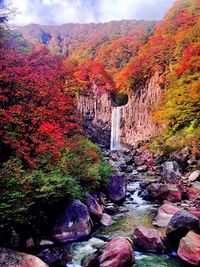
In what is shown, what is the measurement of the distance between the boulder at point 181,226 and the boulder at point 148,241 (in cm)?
39

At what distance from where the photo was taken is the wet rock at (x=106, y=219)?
10720 mm

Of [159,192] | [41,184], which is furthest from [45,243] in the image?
[159,192]

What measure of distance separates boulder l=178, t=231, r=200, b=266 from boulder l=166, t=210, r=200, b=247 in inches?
11.8

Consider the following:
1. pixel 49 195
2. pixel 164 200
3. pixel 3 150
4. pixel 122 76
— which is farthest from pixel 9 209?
pixel 122 76

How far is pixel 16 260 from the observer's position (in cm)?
631

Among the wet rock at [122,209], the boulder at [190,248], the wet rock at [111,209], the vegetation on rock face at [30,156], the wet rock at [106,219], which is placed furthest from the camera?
the wet rock at [122,209]

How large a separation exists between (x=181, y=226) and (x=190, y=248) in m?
0.84

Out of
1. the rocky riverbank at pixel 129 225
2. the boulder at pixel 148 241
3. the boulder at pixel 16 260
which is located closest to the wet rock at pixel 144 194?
the rocky riverbank at pixel 129 225

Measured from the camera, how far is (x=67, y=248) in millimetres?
8492

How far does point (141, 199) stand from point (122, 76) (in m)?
30.8

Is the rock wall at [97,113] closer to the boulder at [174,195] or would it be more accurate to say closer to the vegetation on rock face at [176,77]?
the vegetation on rock face at [176,77]

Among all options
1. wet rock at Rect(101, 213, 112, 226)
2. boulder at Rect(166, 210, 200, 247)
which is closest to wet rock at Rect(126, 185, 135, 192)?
wet rock at Rect(101, 213, 112, 226)

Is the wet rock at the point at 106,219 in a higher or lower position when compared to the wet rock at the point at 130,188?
higher

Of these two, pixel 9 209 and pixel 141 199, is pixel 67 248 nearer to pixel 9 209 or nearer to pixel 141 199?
pixel 9 209
